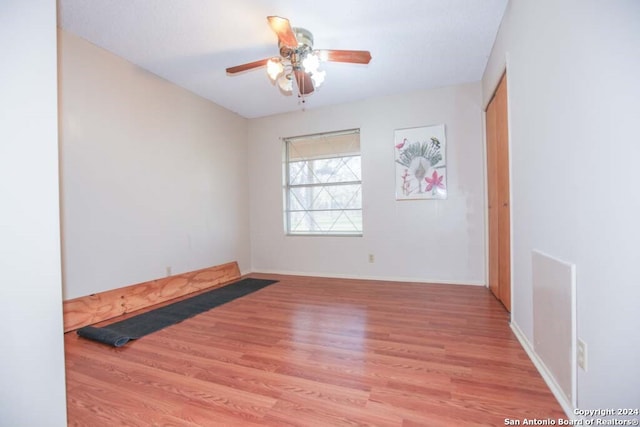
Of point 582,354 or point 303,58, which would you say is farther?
point 303,58

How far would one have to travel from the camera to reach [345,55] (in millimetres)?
2254

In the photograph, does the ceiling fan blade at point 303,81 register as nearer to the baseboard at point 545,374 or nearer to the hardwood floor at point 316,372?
the hardwood floor at point 316,372

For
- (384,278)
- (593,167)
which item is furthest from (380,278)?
(593,167)

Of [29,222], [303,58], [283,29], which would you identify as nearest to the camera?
[29,222]

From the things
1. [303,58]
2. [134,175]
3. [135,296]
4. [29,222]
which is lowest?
[135,296]

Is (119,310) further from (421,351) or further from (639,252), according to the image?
(639,252)

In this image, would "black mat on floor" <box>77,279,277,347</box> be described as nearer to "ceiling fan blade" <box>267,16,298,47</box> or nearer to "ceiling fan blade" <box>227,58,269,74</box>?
"ceiling fan blade" <box>227,58,269,74</box>

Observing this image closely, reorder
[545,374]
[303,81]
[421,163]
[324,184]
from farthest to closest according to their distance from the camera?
[324,184]
[421,163]
[303,81]
[545,374]

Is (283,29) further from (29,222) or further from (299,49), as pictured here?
(29,222)

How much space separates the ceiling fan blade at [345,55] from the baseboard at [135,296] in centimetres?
290

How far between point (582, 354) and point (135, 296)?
11.4ft

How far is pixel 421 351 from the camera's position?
188cm

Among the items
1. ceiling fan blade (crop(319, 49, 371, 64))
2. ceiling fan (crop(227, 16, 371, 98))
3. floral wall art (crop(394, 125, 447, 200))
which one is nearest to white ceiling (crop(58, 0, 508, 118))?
ceiling fan (crop(227, 16, 371, 98))

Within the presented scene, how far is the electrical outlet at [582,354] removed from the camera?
3.78 feet
